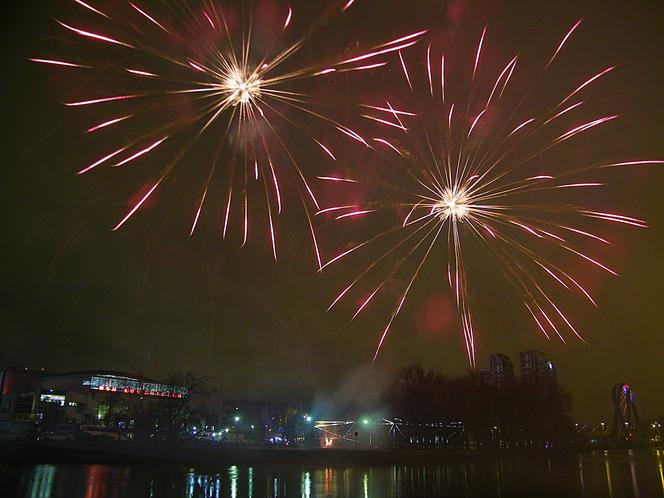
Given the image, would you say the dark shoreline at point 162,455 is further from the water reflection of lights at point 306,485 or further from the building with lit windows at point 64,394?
the building with lit windows at point 64,394

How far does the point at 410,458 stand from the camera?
50062mm

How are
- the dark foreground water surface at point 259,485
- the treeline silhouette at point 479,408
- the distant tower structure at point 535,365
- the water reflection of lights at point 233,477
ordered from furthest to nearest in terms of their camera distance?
the distant tower structure at point 535,365 → the treeline silhouette at point 479,408 → the water reflection of lights at point 233,477 → the dark foreground water surface at point 259,485

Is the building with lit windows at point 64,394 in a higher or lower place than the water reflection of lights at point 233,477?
higher

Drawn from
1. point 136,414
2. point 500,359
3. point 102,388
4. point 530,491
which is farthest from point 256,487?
point 500,359

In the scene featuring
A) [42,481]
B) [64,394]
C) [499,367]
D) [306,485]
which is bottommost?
[306,485]

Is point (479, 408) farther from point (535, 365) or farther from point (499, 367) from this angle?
point (535, 365)

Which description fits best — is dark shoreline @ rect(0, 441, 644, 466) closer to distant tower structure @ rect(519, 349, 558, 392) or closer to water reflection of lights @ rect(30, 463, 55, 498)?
water reflection of lights @ rect(30, 463, 55, 498)

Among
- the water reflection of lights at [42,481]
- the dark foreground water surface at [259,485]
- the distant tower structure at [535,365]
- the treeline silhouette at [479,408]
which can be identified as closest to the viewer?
the water reflection of lights at [42,481]

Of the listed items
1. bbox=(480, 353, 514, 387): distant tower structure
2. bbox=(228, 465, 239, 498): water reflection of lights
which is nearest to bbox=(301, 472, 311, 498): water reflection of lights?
bbox=(228, 465, 239, 498): water reflection of lights

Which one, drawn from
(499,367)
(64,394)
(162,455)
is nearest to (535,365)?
(499,367)

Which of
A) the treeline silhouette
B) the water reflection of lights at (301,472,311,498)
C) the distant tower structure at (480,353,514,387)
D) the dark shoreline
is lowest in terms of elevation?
the water reflection of lights at (301,472,311,498)

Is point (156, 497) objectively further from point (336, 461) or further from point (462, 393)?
point (462, 393)

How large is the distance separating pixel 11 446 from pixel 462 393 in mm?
74612

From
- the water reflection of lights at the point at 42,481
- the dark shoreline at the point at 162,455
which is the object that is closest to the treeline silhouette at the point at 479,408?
the dark shoreline at the point at 162,455
